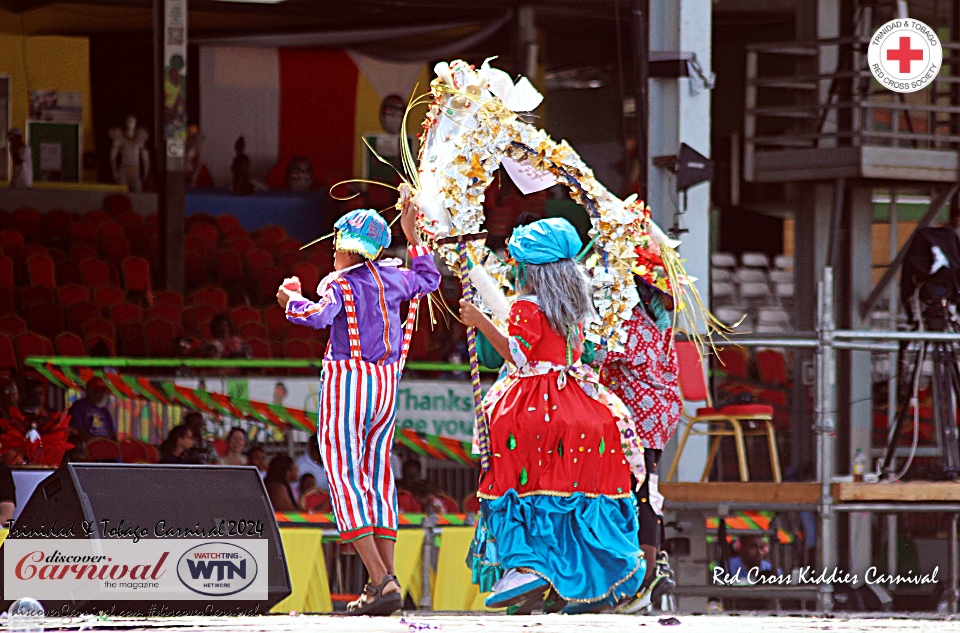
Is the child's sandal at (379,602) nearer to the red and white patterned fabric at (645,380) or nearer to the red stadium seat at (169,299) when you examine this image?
the red and white patterned fabric at (645,380)

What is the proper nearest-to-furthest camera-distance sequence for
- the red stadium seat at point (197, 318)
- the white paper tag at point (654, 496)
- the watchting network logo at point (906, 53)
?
the white paper tag at point (654, 496)
the watchting network logo at point (906, 53)
the red stadium seat at point (197, 318)

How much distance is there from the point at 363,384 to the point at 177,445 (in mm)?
4563

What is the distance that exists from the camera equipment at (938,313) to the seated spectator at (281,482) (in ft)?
13.4

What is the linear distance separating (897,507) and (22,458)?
5.43m

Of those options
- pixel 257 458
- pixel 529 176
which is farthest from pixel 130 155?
pixel 529 176

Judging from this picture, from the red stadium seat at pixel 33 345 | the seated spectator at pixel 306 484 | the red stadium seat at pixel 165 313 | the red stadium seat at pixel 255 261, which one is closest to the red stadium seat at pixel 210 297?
the red stadium seat at pixel 165 313

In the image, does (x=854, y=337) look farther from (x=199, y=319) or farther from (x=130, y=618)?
(x=199, y=319)

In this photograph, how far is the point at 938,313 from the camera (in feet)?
31.8

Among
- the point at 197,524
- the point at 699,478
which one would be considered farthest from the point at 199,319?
the point at 197,524

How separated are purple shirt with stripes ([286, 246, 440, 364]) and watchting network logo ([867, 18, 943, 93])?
6863 millimetres

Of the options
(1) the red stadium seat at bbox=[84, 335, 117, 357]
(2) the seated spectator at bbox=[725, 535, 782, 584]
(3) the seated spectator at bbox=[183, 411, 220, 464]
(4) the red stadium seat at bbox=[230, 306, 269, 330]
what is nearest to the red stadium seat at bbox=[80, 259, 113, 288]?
(4) the red stadium seat at bbox=[230, 306, 269, 330]

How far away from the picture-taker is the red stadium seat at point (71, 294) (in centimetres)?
1447

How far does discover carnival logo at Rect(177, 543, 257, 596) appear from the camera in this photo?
6246 millimetres

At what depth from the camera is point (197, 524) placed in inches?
253
